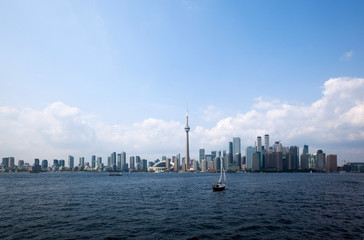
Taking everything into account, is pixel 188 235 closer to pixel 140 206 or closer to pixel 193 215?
pixel 193 215

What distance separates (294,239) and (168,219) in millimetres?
23048

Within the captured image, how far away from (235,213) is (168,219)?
16.4 m

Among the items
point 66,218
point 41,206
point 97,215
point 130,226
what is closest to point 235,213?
point 130,226

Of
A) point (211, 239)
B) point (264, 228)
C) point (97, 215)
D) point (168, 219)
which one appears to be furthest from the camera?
point (97, 215)

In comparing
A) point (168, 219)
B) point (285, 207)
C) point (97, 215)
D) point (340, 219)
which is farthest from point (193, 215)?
point (340, 219)

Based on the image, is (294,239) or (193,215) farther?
(193,215)

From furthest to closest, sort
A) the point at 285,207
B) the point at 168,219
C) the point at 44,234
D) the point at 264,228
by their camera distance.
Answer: the point at 285,207
the point at 168,219
the point at 264,228
the point at 44,234

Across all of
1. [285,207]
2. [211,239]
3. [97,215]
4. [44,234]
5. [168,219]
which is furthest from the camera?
[285,207]

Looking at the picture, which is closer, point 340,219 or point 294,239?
point 294,239

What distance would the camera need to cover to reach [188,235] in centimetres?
3766

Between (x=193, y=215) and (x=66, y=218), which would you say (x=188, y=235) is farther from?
(x=66, y=218)

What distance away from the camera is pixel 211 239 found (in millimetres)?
35875

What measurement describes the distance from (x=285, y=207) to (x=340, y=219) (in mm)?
13938

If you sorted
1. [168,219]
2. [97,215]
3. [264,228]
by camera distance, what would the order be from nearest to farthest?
[264,228], [168,219], [97,215]
